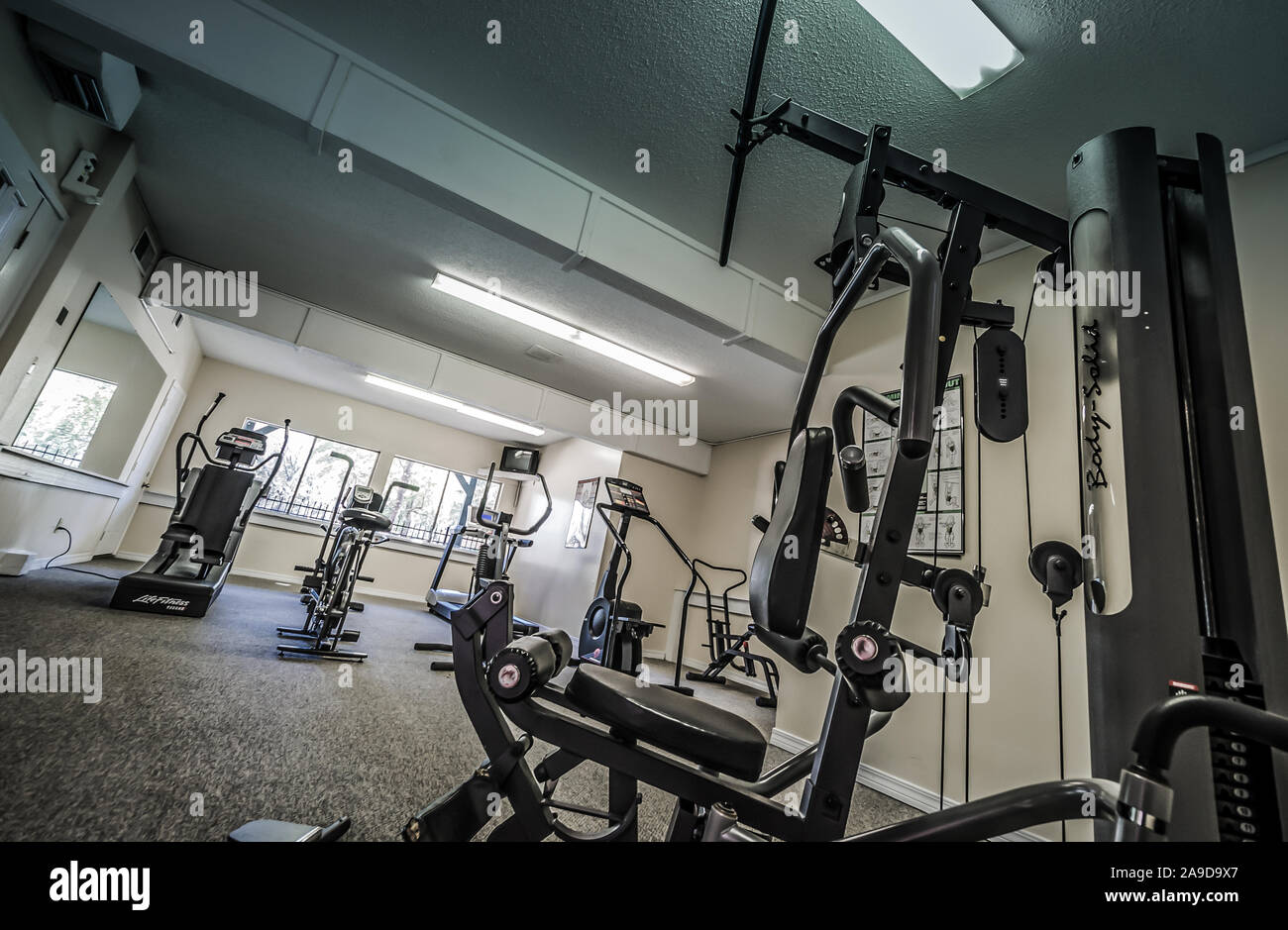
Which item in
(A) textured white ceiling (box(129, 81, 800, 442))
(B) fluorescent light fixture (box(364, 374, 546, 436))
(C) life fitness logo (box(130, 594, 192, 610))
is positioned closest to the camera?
(A) textured white ceiling (box(129, 81, 800, 442))

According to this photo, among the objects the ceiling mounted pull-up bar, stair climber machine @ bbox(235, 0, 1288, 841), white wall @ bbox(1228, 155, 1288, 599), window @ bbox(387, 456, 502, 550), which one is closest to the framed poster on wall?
window @ bbox(387, 456, 502, 550)

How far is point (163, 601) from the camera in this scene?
3398 mm

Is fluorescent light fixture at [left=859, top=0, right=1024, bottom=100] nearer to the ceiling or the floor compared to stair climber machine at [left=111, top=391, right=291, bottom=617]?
nearer to the ceiling

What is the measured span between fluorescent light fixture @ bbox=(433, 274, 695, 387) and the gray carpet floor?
9.36ft

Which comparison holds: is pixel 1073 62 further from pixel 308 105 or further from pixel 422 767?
pixel 422 767

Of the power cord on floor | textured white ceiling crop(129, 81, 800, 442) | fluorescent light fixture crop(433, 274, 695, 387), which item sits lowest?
the power cord on floor

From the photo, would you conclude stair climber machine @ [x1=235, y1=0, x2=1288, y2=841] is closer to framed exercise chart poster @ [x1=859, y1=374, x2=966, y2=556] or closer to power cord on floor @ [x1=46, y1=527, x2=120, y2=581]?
framed exercise chart poster @ [x1=859, y1=374, x2=966, y2=556]

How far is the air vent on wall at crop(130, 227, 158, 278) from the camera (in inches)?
146

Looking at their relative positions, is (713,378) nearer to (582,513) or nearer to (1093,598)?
(582,513)

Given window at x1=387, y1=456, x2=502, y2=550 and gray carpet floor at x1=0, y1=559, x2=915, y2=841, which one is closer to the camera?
gray carpet floor at x1=0, y1=559, x2=915, y2=841

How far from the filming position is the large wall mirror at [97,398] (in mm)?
3156

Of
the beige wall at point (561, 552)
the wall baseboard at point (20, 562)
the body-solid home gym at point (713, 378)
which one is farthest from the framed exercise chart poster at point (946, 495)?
the wall baseboard at point (20, 562)

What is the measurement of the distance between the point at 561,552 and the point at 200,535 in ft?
13.1

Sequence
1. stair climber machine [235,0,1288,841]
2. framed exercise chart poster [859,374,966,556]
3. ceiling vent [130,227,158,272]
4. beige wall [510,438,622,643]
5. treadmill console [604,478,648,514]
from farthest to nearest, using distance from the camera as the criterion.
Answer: beige wall [510,438,622,643] → treadmill console [604,478,648,514] → ceiling vent [130,227,158,272] → framed exercise chart poster [859,374,966,556] → stair climber machine [235,0,1288,841]
